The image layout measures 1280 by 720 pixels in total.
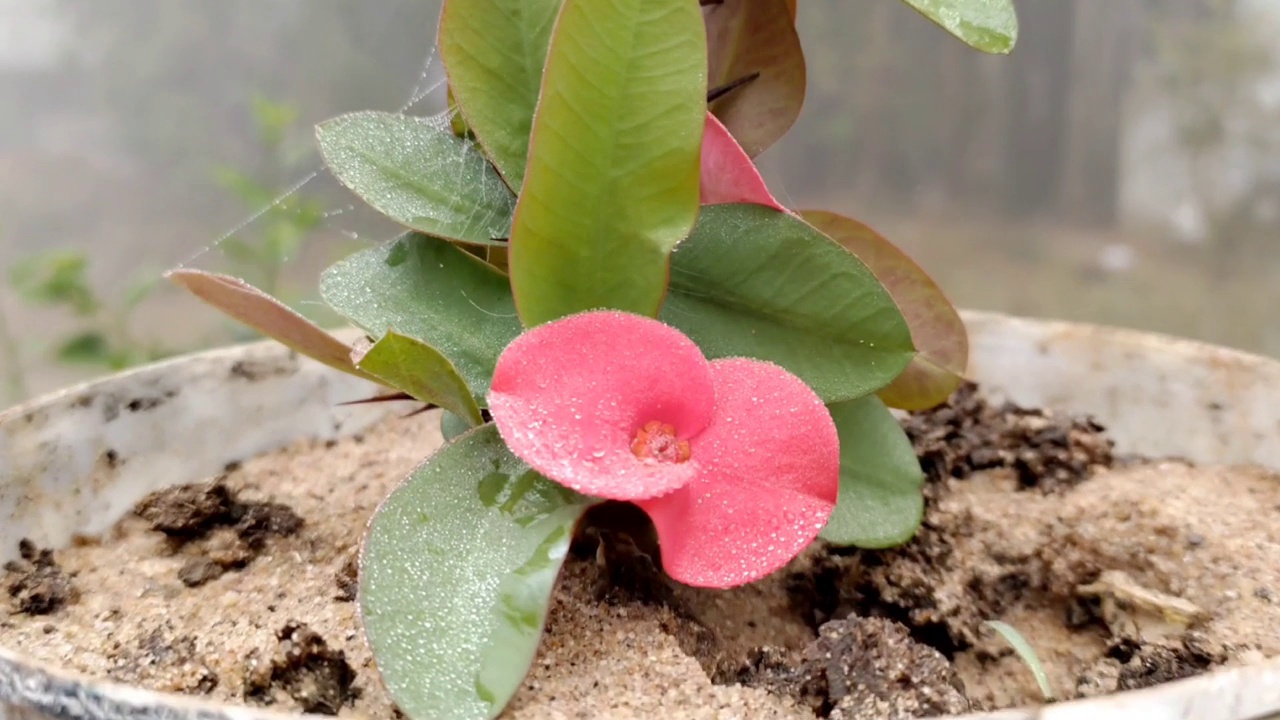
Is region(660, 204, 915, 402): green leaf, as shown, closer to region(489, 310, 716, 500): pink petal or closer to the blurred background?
region(489, 310, 716, 500): pink petal

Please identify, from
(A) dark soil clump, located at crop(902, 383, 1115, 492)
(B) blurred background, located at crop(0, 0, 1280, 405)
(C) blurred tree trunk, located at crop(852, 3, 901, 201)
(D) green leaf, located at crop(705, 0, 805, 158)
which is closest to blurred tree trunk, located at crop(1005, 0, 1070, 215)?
(B) blurred background, located at crop(0, 0, 1280, 405)

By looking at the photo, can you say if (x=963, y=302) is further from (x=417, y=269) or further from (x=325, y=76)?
(x=417, y=269)

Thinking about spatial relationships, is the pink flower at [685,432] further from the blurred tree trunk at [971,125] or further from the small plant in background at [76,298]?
the blurred tree trunk at [971,125]

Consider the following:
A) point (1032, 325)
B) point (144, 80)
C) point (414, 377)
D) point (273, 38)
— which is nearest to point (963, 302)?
point (1032, 325)

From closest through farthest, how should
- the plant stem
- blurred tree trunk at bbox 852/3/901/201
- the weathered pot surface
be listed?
the weathered pot surface
the plant stem
blurred tree trunk at bbox 852/3/901/201

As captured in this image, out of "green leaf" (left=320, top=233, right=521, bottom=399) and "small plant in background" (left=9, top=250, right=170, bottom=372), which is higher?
"green leaf" (left=320, top=233, right=521, bottom=399)
